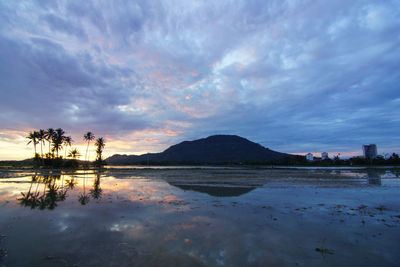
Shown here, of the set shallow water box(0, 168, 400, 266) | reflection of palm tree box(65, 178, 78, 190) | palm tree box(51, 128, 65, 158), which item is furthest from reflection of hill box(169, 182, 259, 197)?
palm tree box(51, 128, 65, 158)

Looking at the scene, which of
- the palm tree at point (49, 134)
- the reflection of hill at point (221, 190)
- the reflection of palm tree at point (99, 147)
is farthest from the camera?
the reflection of palm tree at point (99, 147)

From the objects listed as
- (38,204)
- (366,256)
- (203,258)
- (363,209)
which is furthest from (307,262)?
(38,204)

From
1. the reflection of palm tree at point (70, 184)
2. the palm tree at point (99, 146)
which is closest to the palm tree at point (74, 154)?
the palm tree at point (99, 146)

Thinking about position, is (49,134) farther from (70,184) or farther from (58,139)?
(70,184)

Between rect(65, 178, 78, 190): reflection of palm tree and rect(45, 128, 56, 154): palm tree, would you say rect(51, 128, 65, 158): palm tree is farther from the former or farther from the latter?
rect(65, 178, 78, 190): reflection of palm tree

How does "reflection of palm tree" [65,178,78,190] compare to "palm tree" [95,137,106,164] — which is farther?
"palm tree" [95,137,106,164]

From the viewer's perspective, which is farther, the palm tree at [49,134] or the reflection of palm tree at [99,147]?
the reflection of palm tree at [99,147]

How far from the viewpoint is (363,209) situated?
1398cm

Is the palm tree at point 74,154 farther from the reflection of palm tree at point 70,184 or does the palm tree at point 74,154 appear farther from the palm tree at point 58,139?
the reflection of palm tree at point 70,184

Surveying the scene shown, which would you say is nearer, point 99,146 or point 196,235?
point 196,235

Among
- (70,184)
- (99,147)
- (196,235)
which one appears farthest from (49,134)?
(196,235)

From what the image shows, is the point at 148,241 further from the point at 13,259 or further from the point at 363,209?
the point at 363,209

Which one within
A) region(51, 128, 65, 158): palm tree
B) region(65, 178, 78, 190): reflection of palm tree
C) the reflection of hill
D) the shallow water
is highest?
region(51, 128, 65, 158): palm tree

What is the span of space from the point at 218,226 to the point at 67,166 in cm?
9088
